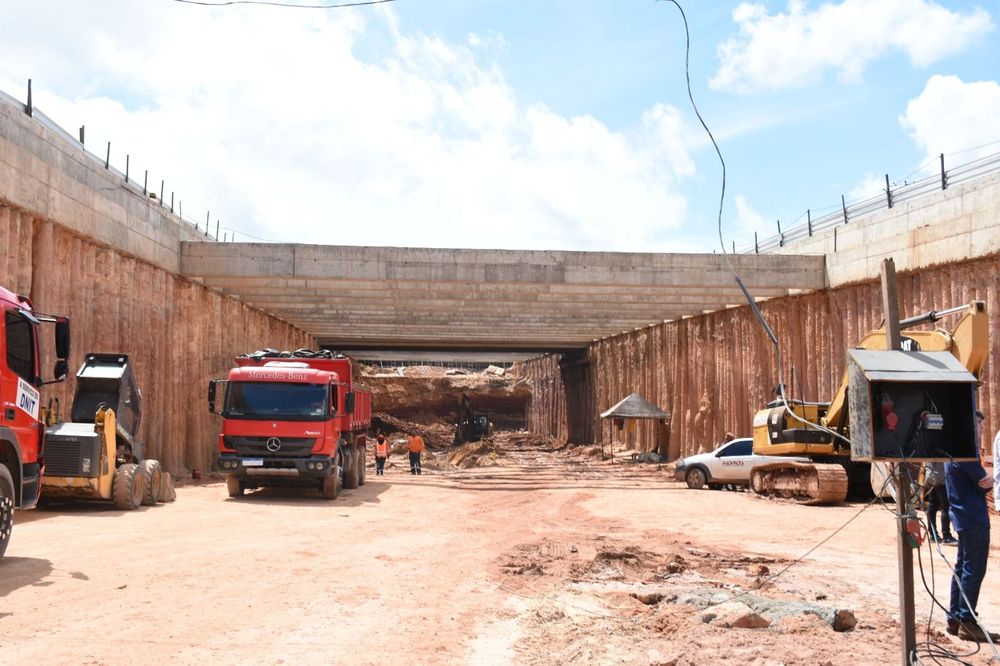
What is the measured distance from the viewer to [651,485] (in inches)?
973

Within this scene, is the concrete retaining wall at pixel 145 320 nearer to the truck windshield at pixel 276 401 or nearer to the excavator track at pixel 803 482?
the truck windshield at pixel 276 401

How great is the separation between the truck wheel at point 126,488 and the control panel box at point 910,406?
43.0 ft

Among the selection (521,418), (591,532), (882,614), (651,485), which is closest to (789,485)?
(651,485)

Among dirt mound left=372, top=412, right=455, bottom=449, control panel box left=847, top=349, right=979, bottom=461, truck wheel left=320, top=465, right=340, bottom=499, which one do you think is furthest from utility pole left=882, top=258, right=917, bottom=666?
dirt mound left=372, top=412, right=455, bottom=449

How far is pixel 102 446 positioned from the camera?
1487cm

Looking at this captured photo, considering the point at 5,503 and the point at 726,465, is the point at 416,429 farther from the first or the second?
the point at 5,503

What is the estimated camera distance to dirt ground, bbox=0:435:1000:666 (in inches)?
260

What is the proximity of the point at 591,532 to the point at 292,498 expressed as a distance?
7.73 metres

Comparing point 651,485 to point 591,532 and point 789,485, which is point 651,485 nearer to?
point 789,485

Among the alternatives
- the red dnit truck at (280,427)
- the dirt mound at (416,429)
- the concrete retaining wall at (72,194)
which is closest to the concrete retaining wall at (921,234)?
the red dnit truck at (280,427)

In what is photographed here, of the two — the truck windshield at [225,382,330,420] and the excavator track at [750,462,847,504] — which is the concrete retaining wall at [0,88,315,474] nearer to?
the truck windshield at [225,382,330,420]

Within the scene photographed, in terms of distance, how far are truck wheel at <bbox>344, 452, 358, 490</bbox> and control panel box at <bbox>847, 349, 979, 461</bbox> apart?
16.6 metres

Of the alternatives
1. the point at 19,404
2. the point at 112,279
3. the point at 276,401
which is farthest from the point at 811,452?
the point at 112,279

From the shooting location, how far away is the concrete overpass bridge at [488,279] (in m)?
24.1
